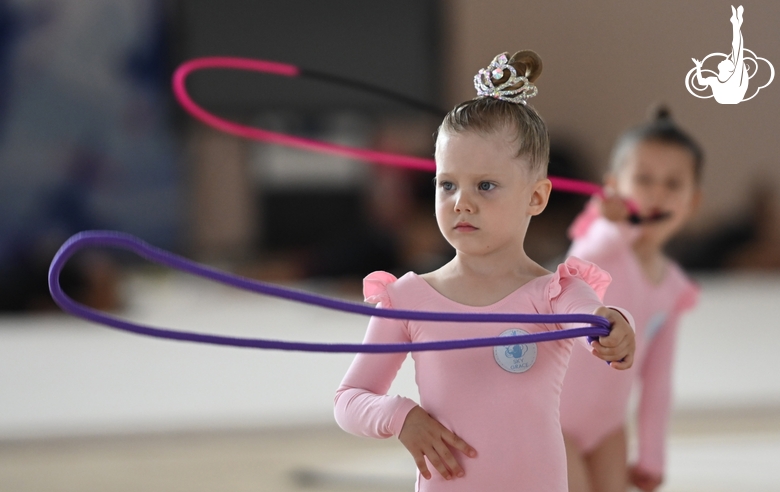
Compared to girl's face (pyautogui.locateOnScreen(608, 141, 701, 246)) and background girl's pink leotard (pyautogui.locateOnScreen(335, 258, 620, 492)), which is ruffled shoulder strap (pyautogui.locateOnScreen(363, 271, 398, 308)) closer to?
background girl's pink leotard (pyautogui.locateOnScreen(335, 258, 620, 492))

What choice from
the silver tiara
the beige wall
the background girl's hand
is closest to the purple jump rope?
the silver tiara

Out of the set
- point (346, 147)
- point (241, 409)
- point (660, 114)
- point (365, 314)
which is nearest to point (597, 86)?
point (241, 409)

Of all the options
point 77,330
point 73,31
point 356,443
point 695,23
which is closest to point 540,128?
point 695,23

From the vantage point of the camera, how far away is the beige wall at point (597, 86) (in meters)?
5.05

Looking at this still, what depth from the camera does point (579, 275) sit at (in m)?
1.08

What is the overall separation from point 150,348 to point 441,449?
2584 millimetres

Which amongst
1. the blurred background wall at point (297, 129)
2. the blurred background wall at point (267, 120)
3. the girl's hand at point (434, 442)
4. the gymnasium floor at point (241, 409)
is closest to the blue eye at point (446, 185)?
the girl's hand at point (434, 442)

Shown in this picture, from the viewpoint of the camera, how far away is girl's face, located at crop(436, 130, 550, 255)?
103cm

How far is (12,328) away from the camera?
3713 millimetres

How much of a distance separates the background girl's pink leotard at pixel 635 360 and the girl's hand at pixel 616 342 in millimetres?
498

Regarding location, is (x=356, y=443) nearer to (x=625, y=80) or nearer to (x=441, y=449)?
(x=441, y=449)

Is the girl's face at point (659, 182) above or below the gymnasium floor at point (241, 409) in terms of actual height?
above

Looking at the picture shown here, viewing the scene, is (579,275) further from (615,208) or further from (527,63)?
(615,208)

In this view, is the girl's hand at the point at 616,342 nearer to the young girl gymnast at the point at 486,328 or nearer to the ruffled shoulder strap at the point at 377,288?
the young girl gymnast at the point at 486,328
